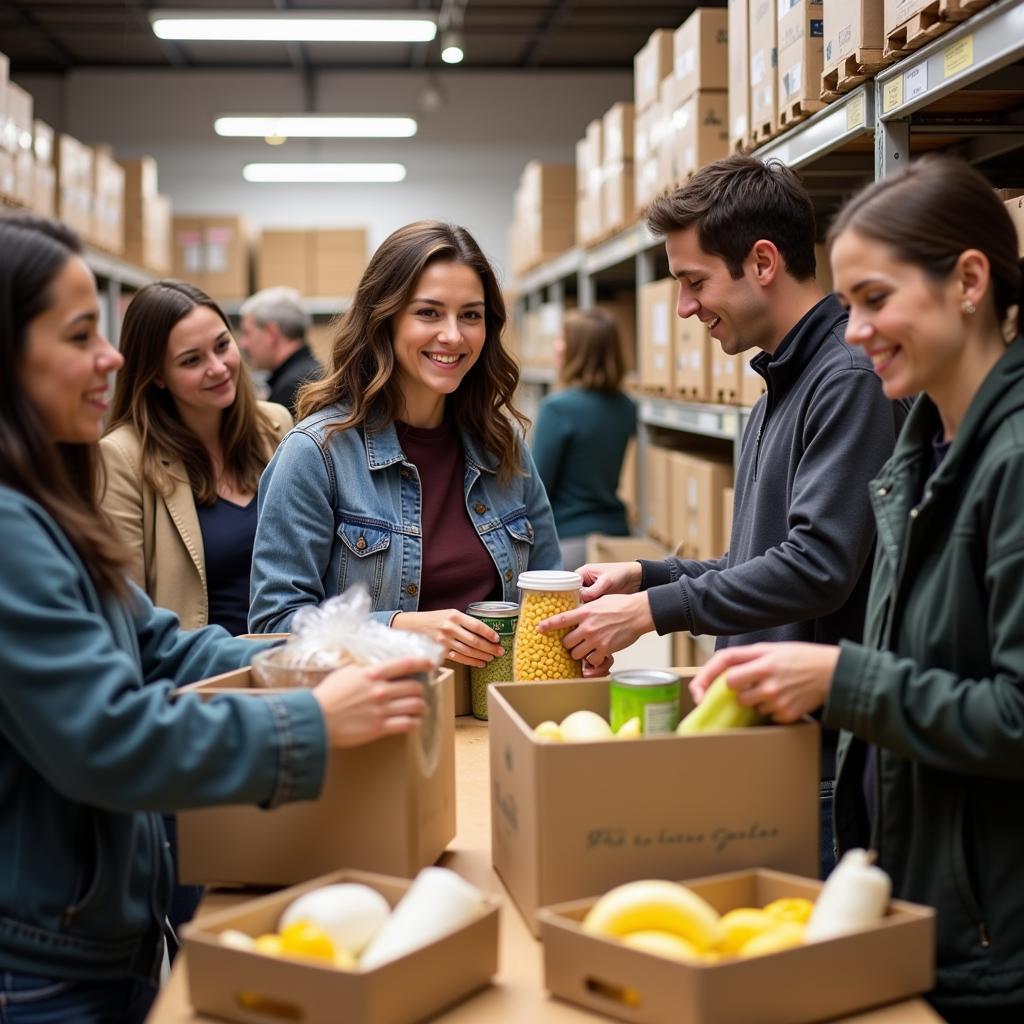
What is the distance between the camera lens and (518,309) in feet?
32.6

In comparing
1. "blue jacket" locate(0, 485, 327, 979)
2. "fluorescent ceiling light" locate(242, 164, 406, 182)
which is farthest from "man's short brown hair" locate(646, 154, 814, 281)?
"fluorescent ceiling light" locate(242, 164, 406, 182)

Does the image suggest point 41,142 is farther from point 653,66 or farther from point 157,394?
point 157,394

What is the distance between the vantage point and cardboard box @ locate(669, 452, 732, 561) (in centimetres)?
416

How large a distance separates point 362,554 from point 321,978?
1.16 m

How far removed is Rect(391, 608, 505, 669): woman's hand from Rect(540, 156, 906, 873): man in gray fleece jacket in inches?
7.6

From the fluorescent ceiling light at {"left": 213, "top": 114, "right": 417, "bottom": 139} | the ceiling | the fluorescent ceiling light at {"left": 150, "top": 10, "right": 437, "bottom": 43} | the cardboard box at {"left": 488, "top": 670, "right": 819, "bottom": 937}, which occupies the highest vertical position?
A: the ceiling

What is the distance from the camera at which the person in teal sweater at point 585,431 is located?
5.22 meters

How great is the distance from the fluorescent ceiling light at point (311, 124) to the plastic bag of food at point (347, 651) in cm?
819

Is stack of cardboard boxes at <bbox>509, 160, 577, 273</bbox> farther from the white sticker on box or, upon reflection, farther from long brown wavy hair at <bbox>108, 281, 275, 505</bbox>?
long brown wavy hair at <bbox>108, 281, 275, 505</bbox>

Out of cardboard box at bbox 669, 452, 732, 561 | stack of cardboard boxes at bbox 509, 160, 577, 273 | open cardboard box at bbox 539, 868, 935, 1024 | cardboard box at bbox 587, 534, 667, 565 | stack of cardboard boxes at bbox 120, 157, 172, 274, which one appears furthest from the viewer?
stack of cardboard boxes at bbox 120, 157, 172, 274

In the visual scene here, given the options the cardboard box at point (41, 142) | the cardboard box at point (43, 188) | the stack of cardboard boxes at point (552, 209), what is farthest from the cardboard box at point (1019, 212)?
the stack of cardboard boxes at point (552, 209)

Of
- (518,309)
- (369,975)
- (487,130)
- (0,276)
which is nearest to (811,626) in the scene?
(369,975)

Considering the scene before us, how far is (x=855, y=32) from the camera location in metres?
2.35

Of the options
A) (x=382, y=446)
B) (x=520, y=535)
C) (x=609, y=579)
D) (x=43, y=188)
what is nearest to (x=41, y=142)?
(x=43, y=188)
